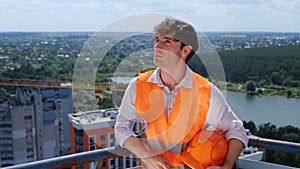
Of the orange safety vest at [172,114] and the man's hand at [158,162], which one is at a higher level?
the orange safety vest at [172,114]

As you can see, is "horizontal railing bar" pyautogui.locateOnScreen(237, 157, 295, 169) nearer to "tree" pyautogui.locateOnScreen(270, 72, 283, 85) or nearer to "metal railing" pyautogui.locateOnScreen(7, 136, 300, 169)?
"metal railing" pyautogui.locateOnScreen(7, 136, 300, 169)

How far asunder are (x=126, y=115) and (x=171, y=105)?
17 cm

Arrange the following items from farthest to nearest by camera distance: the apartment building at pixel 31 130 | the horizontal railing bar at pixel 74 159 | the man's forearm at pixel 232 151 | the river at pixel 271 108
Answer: the apartment building at pixel 31 130 < the river at pixel 271 108 < the horizontal railing bar at pixel 74 159 < the man's forearm at pixel 232 151

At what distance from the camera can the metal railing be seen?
1.51 metres

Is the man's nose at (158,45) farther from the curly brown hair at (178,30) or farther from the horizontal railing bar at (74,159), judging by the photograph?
the horizontal railing bar at (74,159)

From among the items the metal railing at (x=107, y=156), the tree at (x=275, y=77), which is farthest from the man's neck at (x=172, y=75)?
the tree at (x=275, y=77)

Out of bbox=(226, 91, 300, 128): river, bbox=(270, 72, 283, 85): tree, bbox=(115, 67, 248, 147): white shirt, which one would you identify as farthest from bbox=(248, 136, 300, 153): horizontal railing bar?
bbox=(226, 91, 300, 128): river

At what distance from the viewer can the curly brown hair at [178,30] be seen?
1.23 metres

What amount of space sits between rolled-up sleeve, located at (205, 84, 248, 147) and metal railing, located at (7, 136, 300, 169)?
0.40 meters

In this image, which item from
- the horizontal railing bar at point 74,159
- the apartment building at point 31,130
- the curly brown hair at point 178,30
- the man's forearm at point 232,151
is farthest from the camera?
the apartment building at point 31,130

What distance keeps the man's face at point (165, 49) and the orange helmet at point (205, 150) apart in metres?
0.29

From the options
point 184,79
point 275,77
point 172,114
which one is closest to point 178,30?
point 184,79

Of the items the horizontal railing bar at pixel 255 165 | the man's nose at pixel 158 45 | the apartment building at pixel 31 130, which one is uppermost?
the man's nose at pixel 158 45

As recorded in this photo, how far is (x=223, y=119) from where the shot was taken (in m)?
1.34
